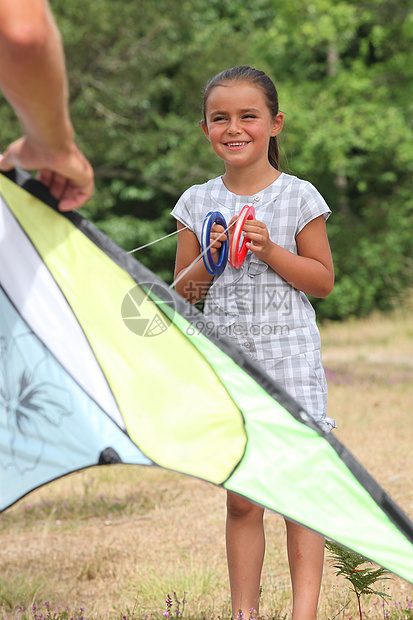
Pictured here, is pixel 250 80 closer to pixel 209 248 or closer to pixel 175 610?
pixel 209 248

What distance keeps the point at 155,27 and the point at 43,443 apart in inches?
588

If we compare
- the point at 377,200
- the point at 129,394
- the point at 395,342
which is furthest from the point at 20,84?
the point at 377,200

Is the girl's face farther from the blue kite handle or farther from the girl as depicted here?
the blue kite handle

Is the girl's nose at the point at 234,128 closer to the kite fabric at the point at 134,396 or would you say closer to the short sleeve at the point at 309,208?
the short sleeve at the point at 309,208

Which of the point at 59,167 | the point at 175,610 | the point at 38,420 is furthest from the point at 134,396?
the point at 175,610

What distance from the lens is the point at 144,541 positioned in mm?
3742

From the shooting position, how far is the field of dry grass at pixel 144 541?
9.73ft

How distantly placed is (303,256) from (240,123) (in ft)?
1.56

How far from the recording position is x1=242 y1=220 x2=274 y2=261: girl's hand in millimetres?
2143

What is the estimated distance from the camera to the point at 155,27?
1542cm

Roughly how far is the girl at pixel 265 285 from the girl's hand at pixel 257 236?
0.10 m

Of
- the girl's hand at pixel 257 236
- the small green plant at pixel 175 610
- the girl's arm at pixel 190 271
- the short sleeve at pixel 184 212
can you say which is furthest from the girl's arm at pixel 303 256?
the small green plant at pixel 175 610

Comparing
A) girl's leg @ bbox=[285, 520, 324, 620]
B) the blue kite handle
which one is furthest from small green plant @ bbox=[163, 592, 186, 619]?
the blue kite handle

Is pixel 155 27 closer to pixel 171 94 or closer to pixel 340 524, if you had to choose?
pixel 171 94
